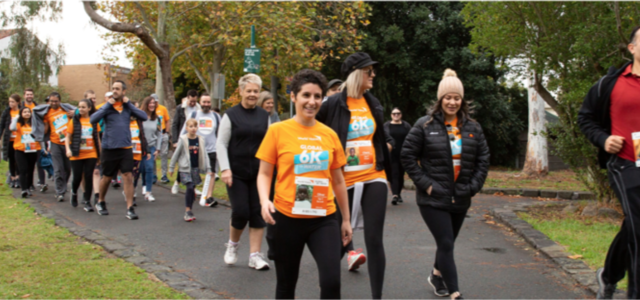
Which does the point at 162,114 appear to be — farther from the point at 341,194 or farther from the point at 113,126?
the point at 341,194

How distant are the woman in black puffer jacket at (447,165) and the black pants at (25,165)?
30.8ft

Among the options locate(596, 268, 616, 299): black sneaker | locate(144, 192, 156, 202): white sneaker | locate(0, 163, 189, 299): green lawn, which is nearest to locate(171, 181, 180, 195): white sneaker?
locate(144, 192, 156, 202): white sneaker

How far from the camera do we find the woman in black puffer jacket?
4891 mm

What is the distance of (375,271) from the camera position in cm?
462

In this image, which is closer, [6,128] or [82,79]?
[6,128]

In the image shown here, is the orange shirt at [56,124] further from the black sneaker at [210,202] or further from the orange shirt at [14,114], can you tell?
the black sneaker at [210,202]

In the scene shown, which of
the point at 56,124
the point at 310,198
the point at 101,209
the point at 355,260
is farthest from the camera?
the point at 56,124

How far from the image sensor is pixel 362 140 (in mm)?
5008

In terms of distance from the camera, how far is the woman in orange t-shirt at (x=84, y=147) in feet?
32.1

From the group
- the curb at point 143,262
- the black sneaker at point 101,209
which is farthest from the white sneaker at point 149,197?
the curb at point 143,262

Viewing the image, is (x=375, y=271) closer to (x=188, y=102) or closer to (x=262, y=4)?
(x=188, y=102)

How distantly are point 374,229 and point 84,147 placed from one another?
6.89m

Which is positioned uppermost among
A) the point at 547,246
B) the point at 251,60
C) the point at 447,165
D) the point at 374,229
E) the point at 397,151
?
the point at 251,60

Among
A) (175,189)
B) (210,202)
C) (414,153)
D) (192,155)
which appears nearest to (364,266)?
(414,153)
